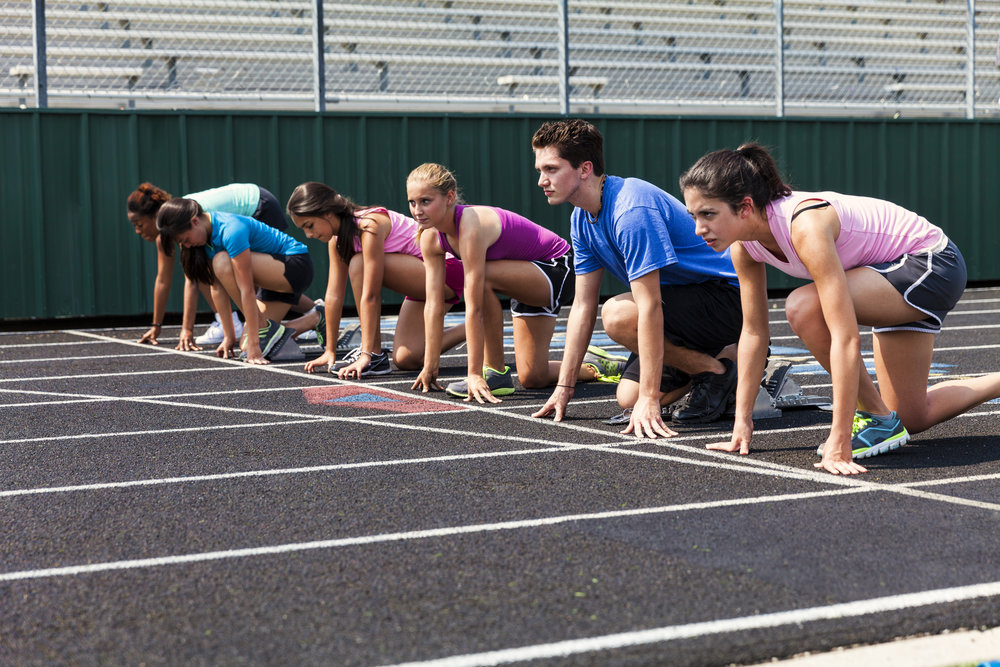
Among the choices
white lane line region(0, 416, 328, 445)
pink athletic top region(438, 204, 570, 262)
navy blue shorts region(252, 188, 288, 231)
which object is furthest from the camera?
navy blue shorts region(252, 188, 288, 231)

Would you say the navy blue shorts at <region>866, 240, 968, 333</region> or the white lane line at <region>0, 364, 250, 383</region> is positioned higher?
the navy blue shorts at <region>866, 240, 968, 333</region>

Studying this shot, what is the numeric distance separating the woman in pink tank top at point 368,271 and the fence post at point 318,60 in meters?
4.69

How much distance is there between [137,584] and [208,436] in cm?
222

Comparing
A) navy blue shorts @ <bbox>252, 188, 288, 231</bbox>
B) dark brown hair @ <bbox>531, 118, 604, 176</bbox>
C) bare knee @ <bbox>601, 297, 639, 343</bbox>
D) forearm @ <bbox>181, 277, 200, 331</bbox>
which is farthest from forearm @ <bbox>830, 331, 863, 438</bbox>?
navy blue shorts @ <bbox>252, 188, 288, 231</bbox>

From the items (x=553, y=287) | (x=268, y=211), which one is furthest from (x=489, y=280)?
(x=268, y=211)

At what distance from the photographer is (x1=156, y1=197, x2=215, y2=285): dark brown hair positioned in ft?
24.8

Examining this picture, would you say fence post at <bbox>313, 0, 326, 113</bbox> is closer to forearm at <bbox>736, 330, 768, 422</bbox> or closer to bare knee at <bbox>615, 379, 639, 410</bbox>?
bare knee at <bbox>615, 379, 639, 410</bbox>

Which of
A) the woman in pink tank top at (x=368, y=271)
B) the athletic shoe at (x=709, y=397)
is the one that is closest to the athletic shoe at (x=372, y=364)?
the woman in pink tank top at (x=368, y=271)

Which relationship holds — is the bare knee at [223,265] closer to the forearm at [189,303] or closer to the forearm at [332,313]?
the forearm at [189,303]

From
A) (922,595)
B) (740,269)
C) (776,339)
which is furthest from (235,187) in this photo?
(922,595)

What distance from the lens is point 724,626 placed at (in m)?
2.57

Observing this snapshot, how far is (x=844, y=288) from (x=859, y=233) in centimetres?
35

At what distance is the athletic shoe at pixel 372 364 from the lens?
7.00 meters

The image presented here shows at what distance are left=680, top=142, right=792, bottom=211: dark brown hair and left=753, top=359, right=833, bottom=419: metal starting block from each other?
1.48 meters
